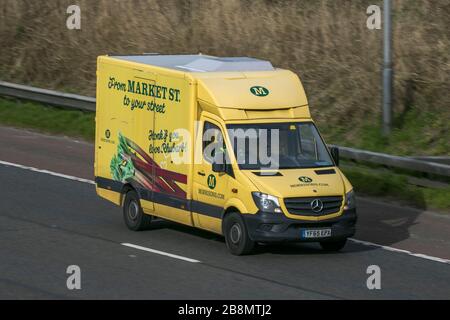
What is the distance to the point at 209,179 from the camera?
56.1ft

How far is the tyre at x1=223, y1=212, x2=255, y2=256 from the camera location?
16641 millimetres

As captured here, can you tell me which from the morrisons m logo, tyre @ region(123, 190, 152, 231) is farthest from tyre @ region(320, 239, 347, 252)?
tyre @ region(123, 190, 152, 231)

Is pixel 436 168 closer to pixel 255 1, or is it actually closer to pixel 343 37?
Result: pixel 343 37

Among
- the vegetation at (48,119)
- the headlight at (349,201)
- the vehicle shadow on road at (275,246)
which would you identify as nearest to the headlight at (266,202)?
the vehicle shadow on road at (275,246)

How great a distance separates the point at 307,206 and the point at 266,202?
588mm

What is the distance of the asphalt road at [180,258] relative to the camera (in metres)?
14.9

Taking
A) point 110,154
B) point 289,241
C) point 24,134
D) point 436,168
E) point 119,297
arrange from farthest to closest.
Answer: point 24,134 → point 436,168 → point 110,154 → point 289,241 → point 119,297

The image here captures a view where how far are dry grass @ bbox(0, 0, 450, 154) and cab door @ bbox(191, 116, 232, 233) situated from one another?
27.4ft

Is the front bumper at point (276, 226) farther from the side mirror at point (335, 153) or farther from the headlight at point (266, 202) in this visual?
the side mirror at point (335, 153)

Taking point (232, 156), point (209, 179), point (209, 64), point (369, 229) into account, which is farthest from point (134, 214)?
point (369, 229)

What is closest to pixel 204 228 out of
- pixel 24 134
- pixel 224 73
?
pixel 224 73

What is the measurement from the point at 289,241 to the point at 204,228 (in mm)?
1570

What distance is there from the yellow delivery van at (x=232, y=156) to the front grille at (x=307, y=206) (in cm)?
1

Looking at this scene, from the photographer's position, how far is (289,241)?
1645cm
